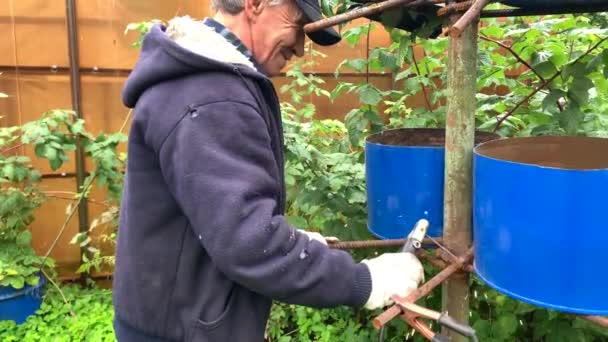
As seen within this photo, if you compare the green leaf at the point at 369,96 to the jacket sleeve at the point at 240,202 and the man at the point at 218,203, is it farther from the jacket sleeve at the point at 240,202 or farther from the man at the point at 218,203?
the jacket sleeve at the point at 240,202

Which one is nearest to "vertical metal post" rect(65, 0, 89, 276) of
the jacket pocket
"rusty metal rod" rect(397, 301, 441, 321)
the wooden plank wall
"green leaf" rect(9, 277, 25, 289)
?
the wooden plank wall

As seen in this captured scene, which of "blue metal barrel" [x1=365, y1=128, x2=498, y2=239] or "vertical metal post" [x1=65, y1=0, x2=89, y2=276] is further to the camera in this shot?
"vertical metal post" [x1=65, y1=0, x2=89, y2=276]

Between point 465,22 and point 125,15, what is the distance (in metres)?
3.12

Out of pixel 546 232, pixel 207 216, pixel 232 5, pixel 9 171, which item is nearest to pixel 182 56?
pixel 232 5

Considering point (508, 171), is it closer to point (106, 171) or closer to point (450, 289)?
point (450, 289)

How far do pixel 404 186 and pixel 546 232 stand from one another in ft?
1.63

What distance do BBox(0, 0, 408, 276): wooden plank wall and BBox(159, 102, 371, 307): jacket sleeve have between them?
2.82 m

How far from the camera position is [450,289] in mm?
1475

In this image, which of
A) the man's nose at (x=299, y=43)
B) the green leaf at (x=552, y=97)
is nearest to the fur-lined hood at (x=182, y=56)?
the man's nose at (x=299, y=43)

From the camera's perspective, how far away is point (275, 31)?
1.34m

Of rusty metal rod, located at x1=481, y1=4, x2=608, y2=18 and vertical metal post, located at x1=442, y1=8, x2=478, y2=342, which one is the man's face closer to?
vertical metal post, located at x1=442, y1=8, x2=478, y2=342

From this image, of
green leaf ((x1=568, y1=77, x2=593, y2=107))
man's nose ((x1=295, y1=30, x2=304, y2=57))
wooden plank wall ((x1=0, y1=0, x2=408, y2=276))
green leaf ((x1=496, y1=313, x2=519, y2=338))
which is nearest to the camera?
man's nose ((x1=295, y1=30, x2=304, y2=57))

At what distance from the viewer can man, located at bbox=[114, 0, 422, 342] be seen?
3.56 feet

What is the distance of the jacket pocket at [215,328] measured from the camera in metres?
1.23
